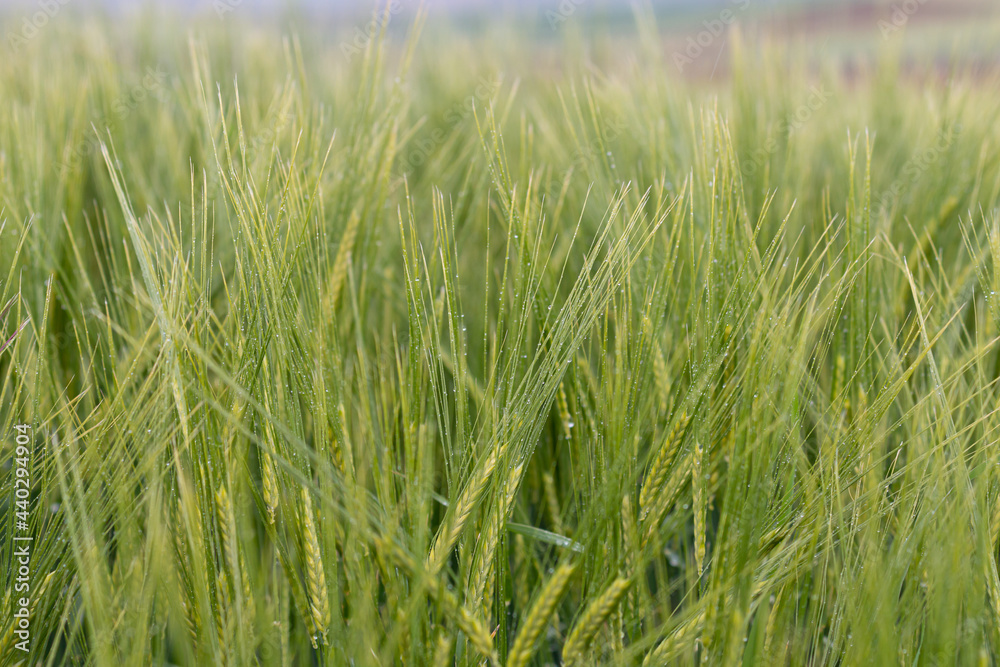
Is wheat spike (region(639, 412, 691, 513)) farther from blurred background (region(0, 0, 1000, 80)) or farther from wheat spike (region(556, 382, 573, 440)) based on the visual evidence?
blurred background (region(0, 0, 1000, 80))

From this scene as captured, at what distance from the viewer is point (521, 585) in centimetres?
51

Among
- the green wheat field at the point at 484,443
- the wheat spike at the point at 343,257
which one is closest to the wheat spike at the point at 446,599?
the green wheat field at the point at 484,443

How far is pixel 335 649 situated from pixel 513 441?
155mm

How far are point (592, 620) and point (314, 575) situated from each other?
6.8 inches

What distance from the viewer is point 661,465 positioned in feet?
1.42

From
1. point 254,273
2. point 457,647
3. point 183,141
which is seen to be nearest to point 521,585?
point 457,647

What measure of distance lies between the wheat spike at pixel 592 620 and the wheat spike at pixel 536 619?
0.08 ft

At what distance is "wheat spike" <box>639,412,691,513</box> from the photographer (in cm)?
43

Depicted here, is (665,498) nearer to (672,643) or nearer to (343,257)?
(672,643)

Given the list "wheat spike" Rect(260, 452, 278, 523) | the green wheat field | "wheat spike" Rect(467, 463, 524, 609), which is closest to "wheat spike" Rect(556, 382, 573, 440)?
the green wheat field

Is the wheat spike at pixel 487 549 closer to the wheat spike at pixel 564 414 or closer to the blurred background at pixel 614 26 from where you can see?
the wheat spike at pixel 564 414

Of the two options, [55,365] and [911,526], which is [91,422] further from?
[911,526]

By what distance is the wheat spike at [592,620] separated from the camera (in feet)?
1.23

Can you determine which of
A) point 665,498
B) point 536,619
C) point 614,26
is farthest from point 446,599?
point 614,26
